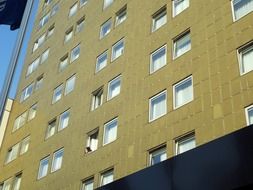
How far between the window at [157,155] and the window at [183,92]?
208 cm

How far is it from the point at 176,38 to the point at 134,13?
567 centimetres

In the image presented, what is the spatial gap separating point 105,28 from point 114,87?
21.2ft

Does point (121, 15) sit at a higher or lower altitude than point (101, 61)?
higher

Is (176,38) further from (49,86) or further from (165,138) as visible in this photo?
(49,86)

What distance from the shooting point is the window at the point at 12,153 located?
33703mm

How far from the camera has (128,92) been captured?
23.8m

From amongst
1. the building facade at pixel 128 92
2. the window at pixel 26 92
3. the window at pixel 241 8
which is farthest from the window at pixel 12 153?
the window at pixel 241 8

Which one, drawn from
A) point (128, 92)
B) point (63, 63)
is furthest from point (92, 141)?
point (63, 63)

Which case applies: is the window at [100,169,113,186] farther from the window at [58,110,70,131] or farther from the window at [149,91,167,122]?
the window at [58,110,70,131]

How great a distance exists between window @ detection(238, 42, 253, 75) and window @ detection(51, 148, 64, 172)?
1329 cm

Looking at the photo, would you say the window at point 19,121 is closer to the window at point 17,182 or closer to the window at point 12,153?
the window at point 12,153

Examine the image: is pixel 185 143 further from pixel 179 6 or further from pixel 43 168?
pixel 43 168

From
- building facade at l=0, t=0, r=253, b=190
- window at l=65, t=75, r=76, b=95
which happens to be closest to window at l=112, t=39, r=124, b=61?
building facade at l=0, t=0, r=253, b=190

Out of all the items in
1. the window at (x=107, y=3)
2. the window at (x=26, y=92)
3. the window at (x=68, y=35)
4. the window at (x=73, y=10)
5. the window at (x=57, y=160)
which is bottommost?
the window at (x=57, y=160)
